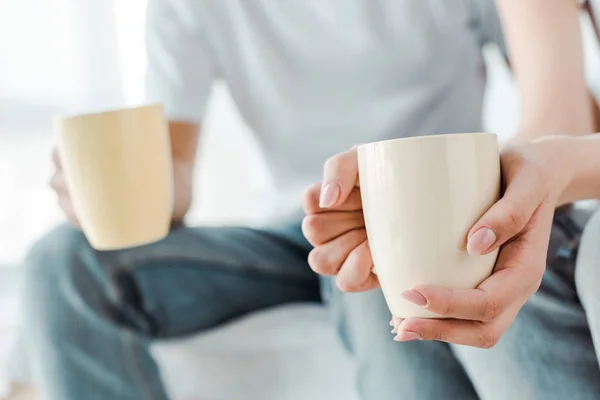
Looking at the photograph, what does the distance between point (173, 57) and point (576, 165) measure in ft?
2.16

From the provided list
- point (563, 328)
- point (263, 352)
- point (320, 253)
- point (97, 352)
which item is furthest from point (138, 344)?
point (563, 328)

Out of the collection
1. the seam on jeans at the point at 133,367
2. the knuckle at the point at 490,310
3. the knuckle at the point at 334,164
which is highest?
the knuckle at the point at 334,164

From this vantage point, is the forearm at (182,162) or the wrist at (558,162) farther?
the forearm at (182,162)

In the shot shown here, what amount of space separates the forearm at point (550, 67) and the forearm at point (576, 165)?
0.12m

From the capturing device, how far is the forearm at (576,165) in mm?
456

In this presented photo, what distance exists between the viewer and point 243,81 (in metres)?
1.00

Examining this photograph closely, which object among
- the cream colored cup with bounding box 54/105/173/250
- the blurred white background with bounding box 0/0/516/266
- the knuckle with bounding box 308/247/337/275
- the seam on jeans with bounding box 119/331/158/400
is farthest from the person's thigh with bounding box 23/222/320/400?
the blurred white background with bounding box 0/0/516/266


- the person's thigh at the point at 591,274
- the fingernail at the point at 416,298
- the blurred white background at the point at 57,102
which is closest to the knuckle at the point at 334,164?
the fingernail at the point at 416,298

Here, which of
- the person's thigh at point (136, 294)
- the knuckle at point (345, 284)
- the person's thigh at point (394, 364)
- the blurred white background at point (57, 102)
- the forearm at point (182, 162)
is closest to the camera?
the knuckle at point (345, 284)

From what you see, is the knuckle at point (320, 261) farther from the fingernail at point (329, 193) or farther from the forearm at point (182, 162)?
the forearm at point (182, 162)

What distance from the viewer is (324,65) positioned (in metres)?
0.94

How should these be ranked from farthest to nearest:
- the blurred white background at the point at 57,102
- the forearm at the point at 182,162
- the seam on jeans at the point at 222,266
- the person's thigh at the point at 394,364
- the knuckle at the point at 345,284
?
1. the blurred white background at the point at 57,102
2. the forearm at the point at 182,162
3. the seam on jeans at the point at 222,266
4. the person's thigh at the point at 394,364
5. the knuckle at the point at 345,284

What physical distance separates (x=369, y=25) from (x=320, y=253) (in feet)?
1.69

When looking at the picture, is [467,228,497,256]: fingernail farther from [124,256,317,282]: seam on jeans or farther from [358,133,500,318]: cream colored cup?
[124,256,317,282]: seam on jeans
